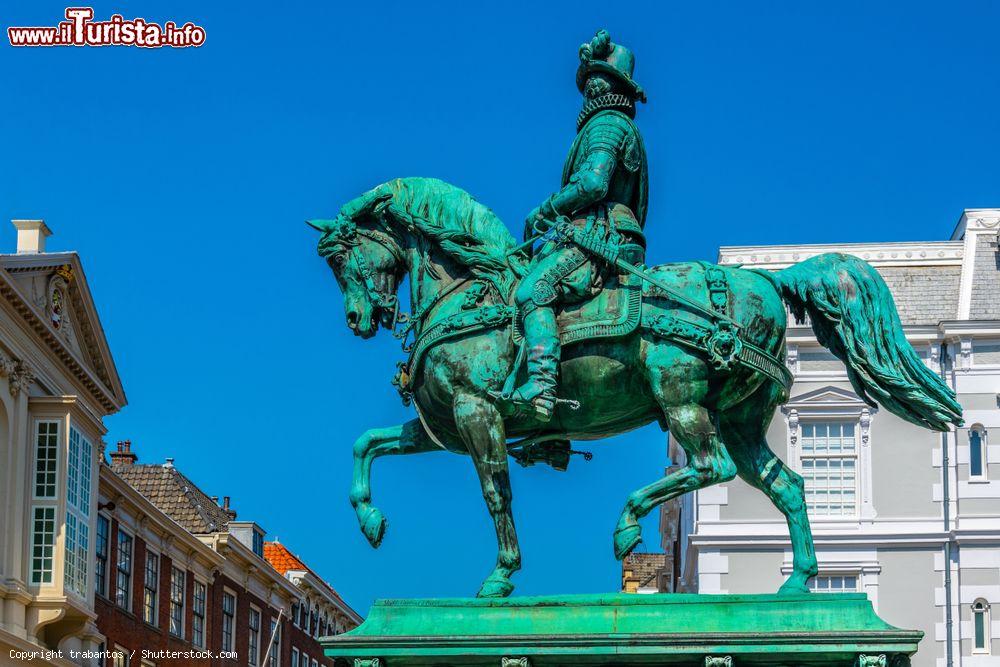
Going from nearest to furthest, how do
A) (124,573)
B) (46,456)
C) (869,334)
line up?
1. (869,334)
2. (46,456)
3. (124,573)

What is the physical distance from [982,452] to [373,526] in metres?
33.4

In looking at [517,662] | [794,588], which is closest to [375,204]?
[517,662]

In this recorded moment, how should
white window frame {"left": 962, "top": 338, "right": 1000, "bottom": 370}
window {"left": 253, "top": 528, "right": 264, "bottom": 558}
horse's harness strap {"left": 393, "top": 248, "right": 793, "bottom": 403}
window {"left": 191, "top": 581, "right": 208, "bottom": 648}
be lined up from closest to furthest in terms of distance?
horse's harness strap {"left": 393, "top": 248, "right": 793, "bottom": 403}, white window frame {"left": 962, "top": 338, "right": 1000, "bottom": 370}, window {"left": 191, "top": 581, "right": 208, "bottom": 648}, window {"left": 253, "top": 528, "right": 264, "bottom": 558}

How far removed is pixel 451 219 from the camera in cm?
1310

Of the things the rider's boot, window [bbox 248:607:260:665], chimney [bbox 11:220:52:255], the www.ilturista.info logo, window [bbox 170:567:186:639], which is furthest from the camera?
window [bbox 248:607:260:665]

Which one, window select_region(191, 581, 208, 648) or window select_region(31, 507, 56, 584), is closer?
window select_region(31, 507, 56, 584)

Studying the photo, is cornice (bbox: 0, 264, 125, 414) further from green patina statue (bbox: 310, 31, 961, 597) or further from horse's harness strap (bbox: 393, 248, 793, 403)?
horse's harness strap (bbox: 393, 248, 793, 403)

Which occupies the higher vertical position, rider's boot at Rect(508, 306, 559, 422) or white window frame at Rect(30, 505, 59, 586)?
white window frame at Rect(30, 505, 59, 586)

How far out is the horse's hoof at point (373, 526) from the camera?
42.1 ft

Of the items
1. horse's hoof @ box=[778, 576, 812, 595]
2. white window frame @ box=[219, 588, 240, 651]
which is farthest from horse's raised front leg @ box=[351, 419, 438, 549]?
white window frame @ box=[219, 588, 240, 651]

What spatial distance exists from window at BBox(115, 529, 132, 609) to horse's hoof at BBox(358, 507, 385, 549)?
42.4 m

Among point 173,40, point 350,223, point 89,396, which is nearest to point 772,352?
point 350,223

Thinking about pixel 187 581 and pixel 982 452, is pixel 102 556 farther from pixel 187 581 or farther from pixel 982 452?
pixel 982 452

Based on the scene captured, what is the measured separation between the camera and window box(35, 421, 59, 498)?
46.0 meters
